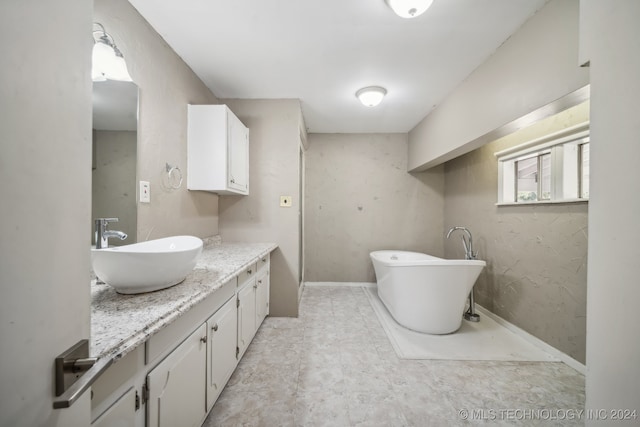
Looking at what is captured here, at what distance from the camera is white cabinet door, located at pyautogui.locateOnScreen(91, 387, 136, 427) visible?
2.10ft

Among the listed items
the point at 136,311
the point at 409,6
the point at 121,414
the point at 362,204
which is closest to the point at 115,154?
the point at 136,311

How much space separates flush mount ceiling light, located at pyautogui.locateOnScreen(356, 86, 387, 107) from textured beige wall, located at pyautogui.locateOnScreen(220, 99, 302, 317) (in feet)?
2.23

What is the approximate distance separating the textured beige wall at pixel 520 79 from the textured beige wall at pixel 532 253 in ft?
2.01

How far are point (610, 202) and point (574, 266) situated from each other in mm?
1579

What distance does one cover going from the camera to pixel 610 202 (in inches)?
Result: 27.2

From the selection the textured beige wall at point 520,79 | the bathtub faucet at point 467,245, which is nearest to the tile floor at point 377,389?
the bathtub faucet at point 467,245

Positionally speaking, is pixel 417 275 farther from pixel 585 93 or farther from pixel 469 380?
pixel 585 93

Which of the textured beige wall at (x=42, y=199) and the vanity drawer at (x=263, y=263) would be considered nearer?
the textured beige wall at (x=42, y=199)

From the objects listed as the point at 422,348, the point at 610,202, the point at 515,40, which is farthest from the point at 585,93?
the point at 422,348

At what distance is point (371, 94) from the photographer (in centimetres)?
228

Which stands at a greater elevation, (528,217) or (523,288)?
(528,217)

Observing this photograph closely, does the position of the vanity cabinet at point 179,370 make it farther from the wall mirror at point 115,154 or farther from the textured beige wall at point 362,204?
the textured beige wall at point 362,204

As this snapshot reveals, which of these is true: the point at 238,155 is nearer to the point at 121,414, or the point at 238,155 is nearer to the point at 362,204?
the point at 121,414

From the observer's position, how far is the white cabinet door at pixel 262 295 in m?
2.04
